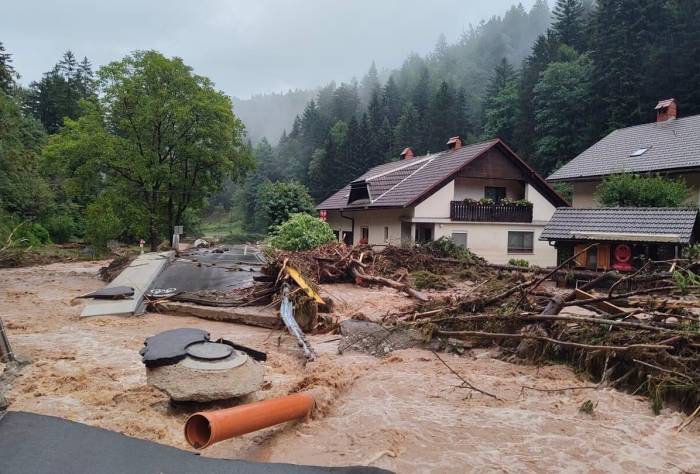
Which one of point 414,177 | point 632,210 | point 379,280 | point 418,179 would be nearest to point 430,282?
point 379,280

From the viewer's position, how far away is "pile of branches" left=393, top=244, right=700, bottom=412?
6125mm

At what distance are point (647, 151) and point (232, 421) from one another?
79.9ft

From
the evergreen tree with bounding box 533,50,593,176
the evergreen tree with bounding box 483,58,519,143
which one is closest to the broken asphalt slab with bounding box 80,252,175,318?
the evergreen tree with bounding box 533,50,593,176

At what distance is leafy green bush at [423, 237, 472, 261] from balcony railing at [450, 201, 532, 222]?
2.83 m

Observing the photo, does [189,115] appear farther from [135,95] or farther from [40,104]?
[40,104]

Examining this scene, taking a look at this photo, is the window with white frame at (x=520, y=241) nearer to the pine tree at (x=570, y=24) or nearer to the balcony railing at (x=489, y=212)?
the balcony railing at (x=489, y=212)

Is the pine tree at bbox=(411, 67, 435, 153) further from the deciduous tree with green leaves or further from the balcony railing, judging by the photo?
the deciduous tree with green leaves

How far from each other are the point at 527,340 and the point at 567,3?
208 ft

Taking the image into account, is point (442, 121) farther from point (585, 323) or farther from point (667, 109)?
point (585, 323)

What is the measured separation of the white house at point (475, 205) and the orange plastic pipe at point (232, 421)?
732 inches

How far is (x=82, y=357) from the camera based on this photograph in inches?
302

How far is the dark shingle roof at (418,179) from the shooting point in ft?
77.5

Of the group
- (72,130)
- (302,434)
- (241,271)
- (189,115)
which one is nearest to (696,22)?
(189,115)

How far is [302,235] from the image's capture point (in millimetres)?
19781
